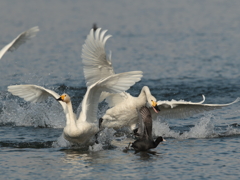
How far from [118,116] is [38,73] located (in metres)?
8.51

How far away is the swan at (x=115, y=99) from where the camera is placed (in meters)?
11.6

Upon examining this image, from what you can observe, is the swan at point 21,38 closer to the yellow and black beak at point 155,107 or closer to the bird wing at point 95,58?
the bird wing at point 95,58

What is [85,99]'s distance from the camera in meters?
10.9

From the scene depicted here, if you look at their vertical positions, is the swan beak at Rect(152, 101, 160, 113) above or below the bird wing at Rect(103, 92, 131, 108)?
below

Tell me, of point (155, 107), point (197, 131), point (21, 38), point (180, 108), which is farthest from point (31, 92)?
point (197, 131)

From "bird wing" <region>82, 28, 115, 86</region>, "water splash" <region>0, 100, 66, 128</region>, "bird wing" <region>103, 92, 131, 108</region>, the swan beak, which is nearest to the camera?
the swan beak

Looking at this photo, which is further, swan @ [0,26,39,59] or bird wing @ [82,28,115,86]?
bird wing @ [82,28,115,86]

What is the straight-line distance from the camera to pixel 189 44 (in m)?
26.2

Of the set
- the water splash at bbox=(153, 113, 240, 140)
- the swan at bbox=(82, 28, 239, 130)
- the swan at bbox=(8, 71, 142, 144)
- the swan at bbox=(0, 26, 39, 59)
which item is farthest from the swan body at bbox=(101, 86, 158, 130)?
the swan at bbox=(0, 26, 39, 59)

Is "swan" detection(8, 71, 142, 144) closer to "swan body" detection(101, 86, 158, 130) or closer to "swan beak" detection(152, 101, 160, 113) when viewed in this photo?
→ "swan body" detection(101, 86, 158, 130)

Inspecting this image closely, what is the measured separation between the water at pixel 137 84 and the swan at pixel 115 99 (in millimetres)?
400

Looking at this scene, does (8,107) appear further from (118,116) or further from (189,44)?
(189,44)

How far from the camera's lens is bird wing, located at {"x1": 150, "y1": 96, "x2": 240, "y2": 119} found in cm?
1243

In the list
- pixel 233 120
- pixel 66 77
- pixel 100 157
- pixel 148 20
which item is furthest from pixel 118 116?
pixel 148 20
